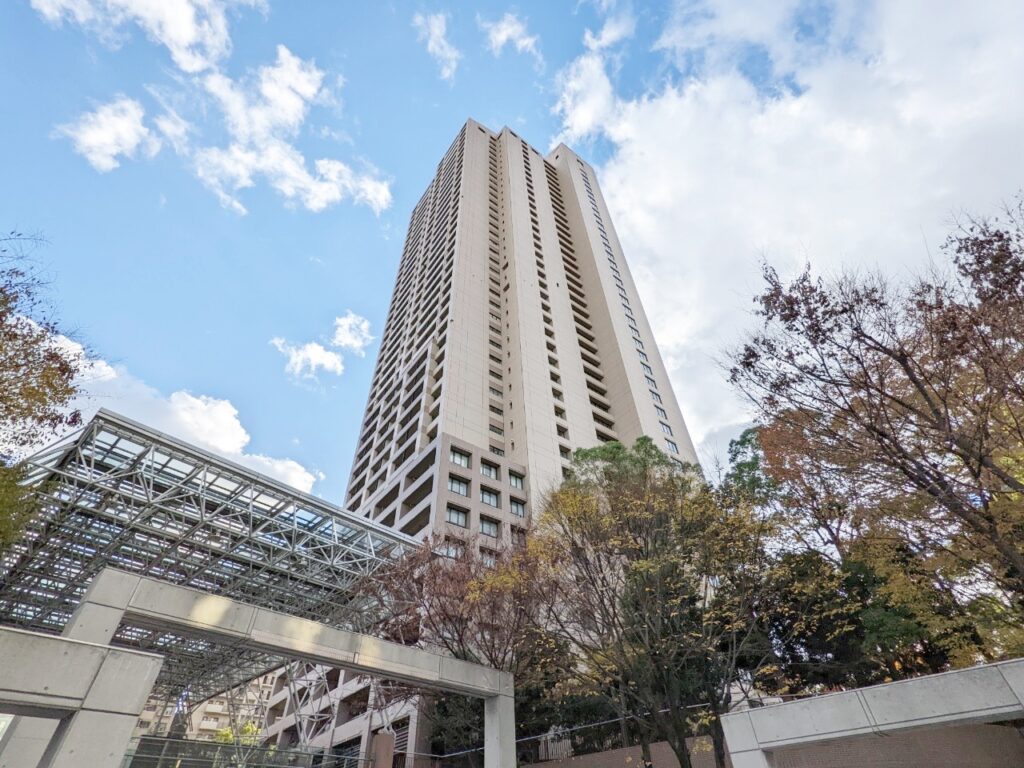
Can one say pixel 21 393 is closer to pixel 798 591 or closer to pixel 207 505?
pixel 207 505

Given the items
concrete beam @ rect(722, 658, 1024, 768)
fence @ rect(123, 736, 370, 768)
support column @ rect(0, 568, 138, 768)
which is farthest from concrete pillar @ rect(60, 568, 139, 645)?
concrete beam @ rect(722, 658, 1024, 768)

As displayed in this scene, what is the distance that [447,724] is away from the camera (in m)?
17.9

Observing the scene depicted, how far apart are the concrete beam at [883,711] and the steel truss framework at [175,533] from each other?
1617 cm

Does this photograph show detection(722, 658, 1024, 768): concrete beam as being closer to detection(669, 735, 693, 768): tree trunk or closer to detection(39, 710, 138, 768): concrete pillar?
detection(669, 735, 693, 768): tree trunk

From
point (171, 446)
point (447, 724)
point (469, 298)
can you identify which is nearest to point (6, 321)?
point (171, 446)

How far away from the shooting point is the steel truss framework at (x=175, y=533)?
58.2 ft

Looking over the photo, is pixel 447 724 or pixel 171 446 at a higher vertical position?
pixel 171 446

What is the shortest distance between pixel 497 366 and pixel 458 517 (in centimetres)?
1546

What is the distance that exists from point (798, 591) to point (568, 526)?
695cm

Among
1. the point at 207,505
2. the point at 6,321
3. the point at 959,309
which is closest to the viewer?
the point at 959,309

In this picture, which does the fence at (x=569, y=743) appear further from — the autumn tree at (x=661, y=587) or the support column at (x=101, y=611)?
the support column at (x=101, y=611)

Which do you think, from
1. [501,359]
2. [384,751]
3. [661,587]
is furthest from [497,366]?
[384,751]

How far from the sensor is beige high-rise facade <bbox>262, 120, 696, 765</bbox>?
31.9 metres

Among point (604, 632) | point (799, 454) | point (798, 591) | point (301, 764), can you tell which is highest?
point (799, 454)
